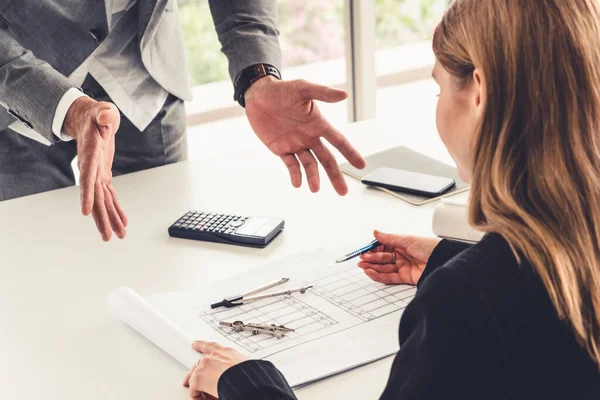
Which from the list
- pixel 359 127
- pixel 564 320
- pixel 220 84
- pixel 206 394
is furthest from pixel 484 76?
pixel 220 84

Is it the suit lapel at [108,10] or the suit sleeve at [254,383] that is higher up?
the suit lapel at [108,10]

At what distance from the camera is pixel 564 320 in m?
0.79

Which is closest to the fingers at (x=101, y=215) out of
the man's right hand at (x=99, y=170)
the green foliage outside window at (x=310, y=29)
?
the man's right hand at (x=99, y=170)

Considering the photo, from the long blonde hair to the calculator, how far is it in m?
0.58

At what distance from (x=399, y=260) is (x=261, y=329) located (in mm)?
272

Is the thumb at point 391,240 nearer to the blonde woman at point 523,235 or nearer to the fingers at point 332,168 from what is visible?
the fingers at point 332,168

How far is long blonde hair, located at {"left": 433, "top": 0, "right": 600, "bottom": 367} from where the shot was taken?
0.81 m

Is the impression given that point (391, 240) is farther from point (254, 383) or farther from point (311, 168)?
point (254, 383)

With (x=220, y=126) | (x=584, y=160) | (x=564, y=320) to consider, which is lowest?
(x=220, y=126)

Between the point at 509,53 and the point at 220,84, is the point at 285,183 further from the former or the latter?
the point at 220,84

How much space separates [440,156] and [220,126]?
7.56ft

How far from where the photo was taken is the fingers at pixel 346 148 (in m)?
1.45

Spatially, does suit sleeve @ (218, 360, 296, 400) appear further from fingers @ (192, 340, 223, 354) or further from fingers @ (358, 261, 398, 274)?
fingers @ (358, 261, 398, 274)

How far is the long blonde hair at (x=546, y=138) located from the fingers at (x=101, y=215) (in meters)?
0.67
